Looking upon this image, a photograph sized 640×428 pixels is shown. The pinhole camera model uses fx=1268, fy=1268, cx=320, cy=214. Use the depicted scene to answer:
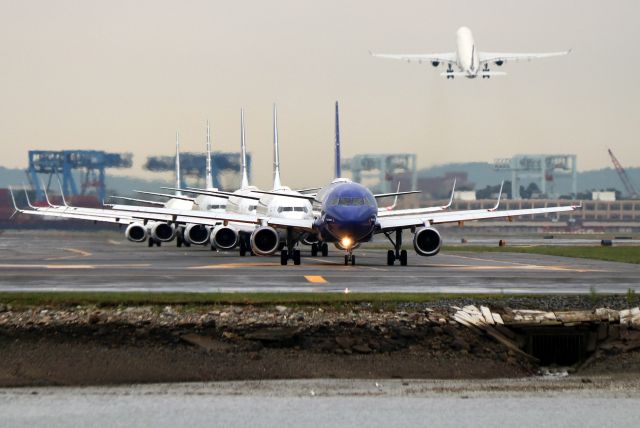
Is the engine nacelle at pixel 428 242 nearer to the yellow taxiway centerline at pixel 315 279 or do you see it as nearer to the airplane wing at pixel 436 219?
the airplane wing at pixel 436 219

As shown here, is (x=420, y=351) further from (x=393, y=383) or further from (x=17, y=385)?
(x=17, y=385)

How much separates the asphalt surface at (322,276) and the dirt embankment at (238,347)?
21.1ft

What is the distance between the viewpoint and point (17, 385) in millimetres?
34625

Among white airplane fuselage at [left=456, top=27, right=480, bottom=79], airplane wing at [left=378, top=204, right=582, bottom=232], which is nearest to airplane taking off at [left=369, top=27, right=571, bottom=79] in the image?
white airplane fuselage at [left=456, top=27, right=480, bottom=79]

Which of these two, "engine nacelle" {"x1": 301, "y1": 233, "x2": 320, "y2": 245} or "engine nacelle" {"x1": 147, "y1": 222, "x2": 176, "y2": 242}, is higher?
"engine nacelle" {"x1": 301, "y1": 233, "x2": 320, "y2": 245}

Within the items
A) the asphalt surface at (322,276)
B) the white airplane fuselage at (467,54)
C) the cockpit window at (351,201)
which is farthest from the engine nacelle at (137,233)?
the cockpit window at (351,201)

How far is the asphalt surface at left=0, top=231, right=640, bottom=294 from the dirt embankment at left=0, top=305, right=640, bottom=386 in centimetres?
643

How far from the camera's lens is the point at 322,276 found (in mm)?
52562

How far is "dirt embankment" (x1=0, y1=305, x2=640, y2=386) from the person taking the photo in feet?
116

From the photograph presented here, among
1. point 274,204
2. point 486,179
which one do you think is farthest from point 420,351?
point 486,179

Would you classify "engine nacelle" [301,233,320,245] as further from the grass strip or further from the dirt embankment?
the dirt embankment

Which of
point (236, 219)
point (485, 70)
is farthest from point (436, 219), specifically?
point (485, 70)

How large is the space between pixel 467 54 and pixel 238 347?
89.4 meters

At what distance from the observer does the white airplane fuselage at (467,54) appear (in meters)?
120
